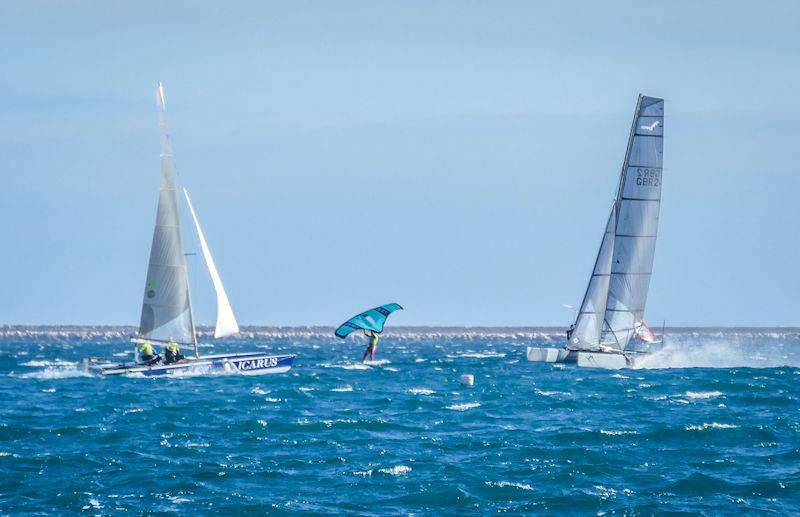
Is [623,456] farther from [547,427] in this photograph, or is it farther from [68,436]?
[68,436]

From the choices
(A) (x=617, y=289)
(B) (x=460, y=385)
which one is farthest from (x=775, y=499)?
(A) (x=617, y=289)

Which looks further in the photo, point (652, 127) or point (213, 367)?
point (652, 127)

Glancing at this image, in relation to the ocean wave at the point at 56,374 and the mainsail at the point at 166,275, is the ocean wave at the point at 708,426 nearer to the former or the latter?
the mainsail at the point at 166,275

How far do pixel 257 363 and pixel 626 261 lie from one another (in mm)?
20618

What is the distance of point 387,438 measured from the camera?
32344 mm

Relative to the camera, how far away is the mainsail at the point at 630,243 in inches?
2427

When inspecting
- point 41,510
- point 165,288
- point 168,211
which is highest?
point 168,211

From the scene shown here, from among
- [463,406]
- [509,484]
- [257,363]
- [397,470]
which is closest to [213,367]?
[257,363]

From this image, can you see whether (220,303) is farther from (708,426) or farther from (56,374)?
(708,426)

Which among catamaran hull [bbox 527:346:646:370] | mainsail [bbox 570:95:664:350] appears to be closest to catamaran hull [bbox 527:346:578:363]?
catamaran hull [bbox 527:346:646:370]

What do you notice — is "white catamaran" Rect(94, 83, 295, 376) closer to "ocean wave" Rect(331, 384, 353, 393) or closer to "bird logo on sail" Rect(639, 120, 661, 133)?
"ocean wave" Rect(331, 384, 353, 393)

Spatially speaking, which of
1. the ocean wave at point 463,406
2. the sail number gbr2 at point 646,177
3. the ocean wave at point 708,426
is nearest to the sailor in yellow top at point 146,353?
the ocean wave at point 463,406

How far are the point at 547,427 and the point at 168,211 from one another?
22.7 metres

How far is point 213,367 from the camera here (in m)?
52.2
